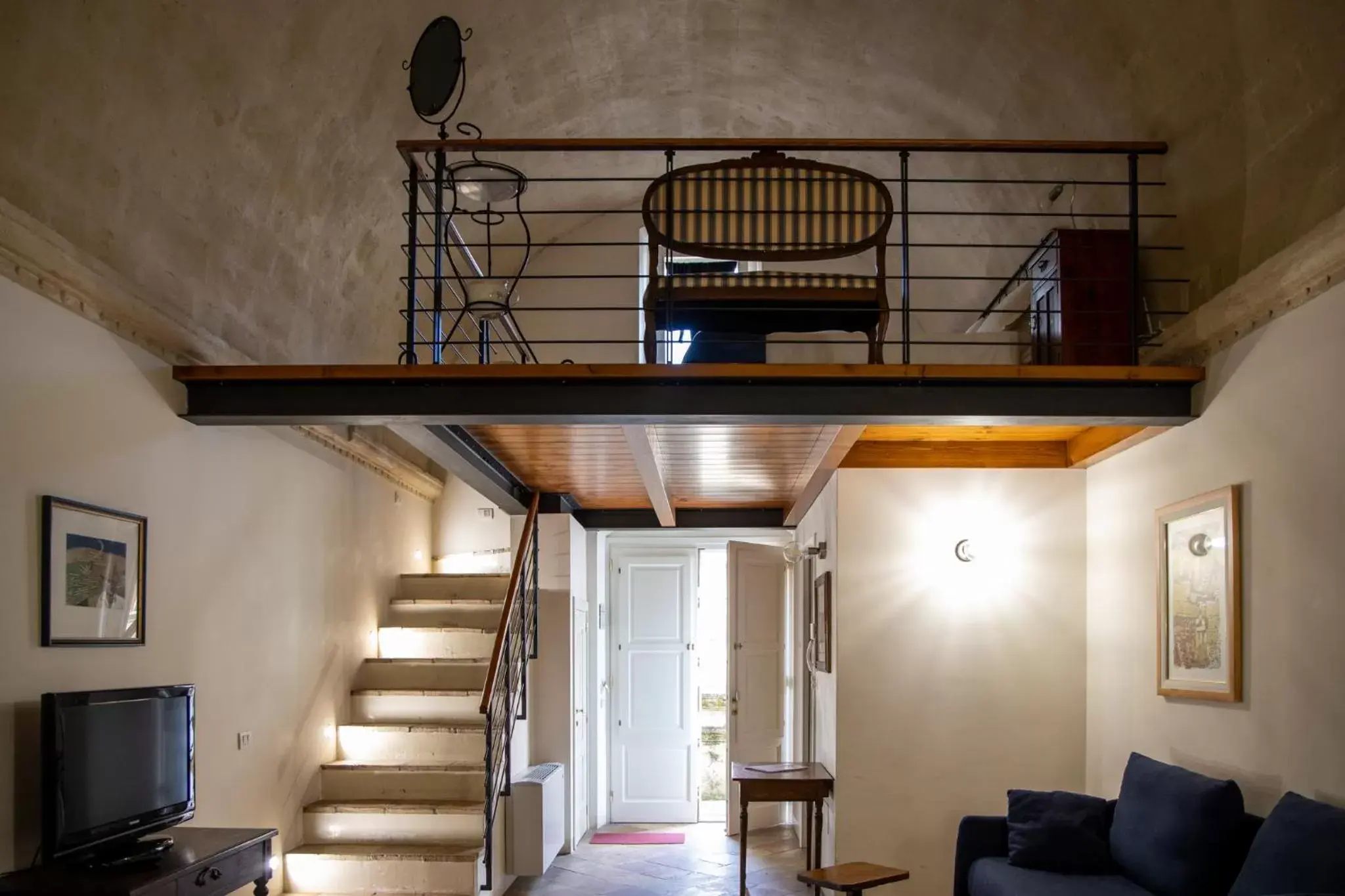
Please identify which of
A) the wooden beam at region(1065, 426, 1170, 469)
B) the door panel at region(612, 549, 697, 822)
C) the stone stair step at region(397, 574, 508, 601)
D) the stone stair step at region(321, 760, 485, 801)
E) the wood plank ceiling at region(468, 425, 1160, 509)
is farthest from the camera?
the door panel at region(612, 549, 697, 822)

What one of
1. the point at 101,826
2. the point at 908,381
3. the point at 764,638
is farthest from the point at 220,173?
the point at 764,638

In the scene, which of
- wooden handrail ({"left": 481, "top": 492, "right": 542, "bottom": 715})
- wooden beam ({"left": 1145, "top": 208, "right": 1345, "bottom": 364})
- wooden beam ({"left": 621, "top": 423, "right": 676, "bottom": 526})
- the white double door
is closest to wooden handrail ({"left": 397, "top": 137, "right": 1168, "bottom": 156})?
wooden beam ({"left": 1145, "top": 208, "right": 1345, "bottom": 364})

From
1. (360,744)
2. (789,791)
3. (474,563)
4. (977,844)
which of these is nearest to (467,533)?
(474,563)

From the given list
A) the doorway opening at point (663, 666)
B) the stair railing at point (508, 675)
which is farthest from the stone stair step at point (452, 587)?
the doorway opening at point (663, 666)

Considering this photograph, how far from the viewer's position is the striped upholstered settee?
14.6 ft

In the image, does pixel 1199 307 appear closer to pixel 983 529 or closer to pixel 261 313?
pixel 983 529

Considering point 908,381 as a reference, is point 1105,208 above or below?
above

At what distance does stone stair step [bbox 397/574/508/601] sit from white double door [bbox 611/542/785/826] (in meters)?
2.51

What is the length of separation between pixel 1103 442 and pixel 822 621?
2.17 metres

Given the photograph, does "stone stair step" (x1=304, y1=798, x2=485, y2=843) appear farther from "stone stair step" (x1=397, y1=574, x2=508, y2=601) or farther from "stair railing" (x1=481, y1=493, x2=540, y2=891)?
"stone stair step" (x1=397, y1=574, x2=508, y2=601)

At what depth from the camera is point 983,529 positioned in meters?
6.33

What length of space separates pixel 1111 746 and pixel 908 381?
230cm

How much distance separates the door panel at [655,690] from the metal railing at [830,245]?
90.5 inches

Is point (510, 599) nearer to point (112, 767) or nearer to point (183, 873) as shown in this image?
Result: point (112, 767)
